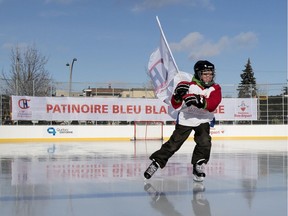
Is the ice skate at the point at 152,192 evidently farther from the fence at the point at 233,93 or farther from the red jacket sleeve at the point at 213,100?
the fence at the point at 233,93

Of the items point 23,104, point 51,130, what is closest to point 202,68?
point 51,130

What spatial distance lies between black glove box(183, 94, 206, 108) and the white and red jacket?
9cm

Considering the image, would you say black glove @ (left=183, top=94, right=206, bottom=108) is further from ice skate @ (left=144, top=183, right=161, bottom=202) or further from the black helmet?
ice skate @ (left=144, top=183, right=161, bottom=202)

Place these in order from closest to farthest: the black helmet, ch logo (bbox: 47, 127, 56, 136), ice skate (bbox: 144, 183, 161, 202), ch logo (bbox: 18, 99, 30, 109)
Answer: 1. ice skate (bbox: 144, 183, 161, 202)
2. the black helmet
3. ch logo (bbox: 18, 99, 30, 109)
4. ch logo (bbox: 47, 127, 56, 136)

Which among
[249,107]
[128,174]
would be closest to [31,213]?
[128,174]

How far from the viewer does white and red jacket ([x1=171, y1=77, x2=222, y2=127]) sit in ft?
17.0

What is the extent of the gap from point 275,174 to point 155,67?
230cm

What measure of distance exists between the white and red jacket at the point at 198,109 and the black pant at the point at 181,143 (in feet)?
0.24

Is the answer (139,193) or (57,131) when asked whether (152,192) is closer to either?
(139,193)

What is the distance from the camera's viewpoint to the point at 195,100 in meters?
4.99

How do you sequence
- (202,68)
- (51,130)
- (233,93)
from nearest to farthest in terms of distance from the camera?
(202,68) < (51,130) < (233,93)

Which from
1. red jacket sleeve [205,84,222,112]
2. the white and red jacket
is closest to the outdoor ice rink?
the white and red jacket

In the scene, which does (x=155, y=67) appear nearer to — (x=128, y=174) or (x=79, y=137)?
(x=128, y=174)

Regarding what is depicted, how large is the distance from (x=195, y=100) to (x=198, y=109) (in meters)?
0.41
